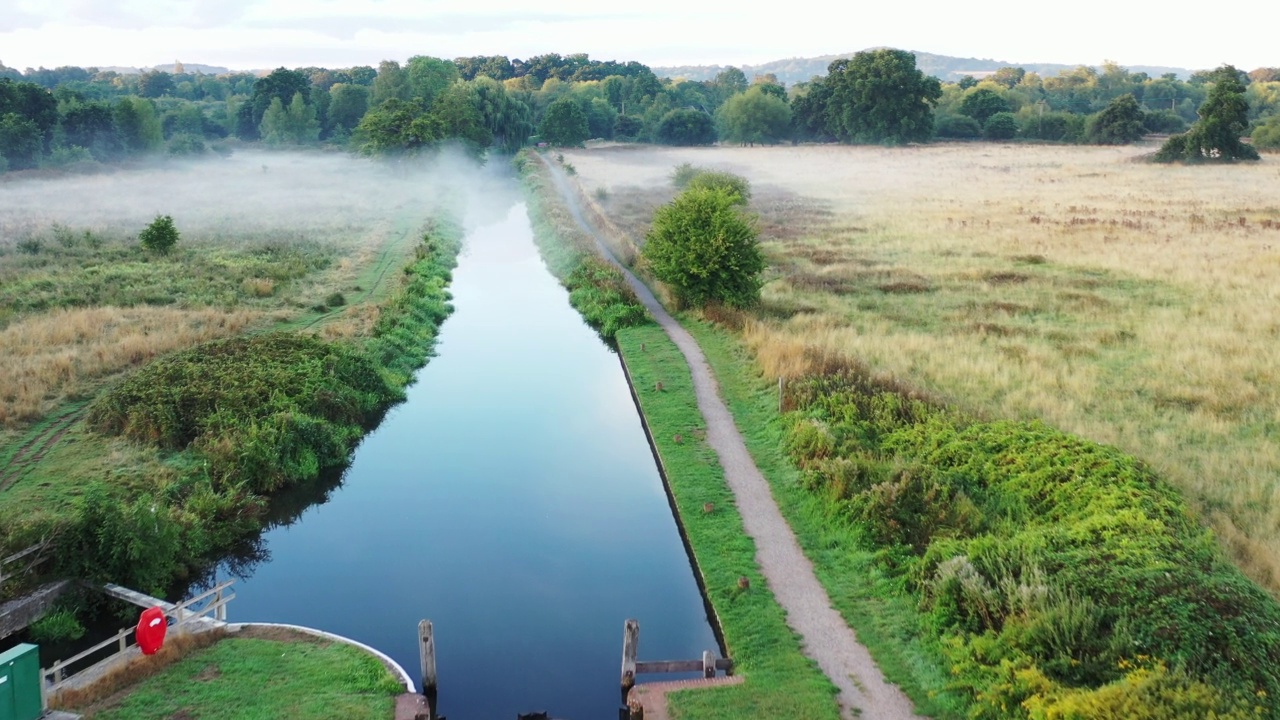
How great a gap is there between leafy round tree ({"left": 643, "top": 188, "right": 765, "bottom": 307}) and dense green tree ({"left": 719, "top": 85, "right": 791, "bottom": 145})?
104057 millimetres

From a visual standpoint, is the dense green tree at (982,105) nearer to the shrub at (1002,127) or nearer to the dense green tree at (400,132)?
the shrub at (1002,127)

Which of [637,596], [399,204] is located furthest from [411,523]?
[399,204]

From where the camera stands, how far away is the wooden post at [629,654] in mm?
13639

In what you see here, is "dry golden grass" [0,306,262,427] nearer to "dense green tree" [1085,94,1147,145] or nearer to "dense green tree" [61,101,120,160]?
"dense green tree" [61,101,120,160]

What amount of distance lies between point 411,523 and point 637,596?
6.04 m

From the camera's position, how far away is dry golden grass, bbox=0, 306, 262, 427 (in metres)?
25.0

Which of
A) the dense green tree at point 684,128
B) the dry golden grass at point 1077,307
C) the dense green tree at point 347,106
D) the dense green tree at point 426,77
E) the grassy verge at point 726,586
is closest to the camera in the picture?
the grassy verge at point 726,586

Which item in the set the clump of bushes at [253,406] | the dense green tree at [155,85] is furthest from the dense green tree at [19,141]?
the dense green tree at [155,85]

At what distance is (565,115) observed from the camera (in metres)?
132

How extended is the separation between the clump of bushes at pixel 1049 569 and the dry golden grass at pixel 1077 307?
2.36 m

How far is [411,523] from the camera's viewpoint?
2095cm

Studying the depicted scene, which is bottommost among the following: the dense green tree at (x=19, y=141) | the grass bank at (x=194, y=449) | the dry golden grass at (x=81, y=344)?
the grass bank at (x=194, y=449)

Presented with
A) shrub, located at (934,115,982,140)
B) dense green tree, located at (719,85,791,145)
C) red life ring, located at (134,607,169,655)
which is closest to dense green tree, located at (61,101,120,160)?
dense green tree, located at (719,85,791,145)

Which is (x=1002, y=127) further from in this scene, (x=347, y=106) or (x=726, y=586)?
(x=726, y=586)
